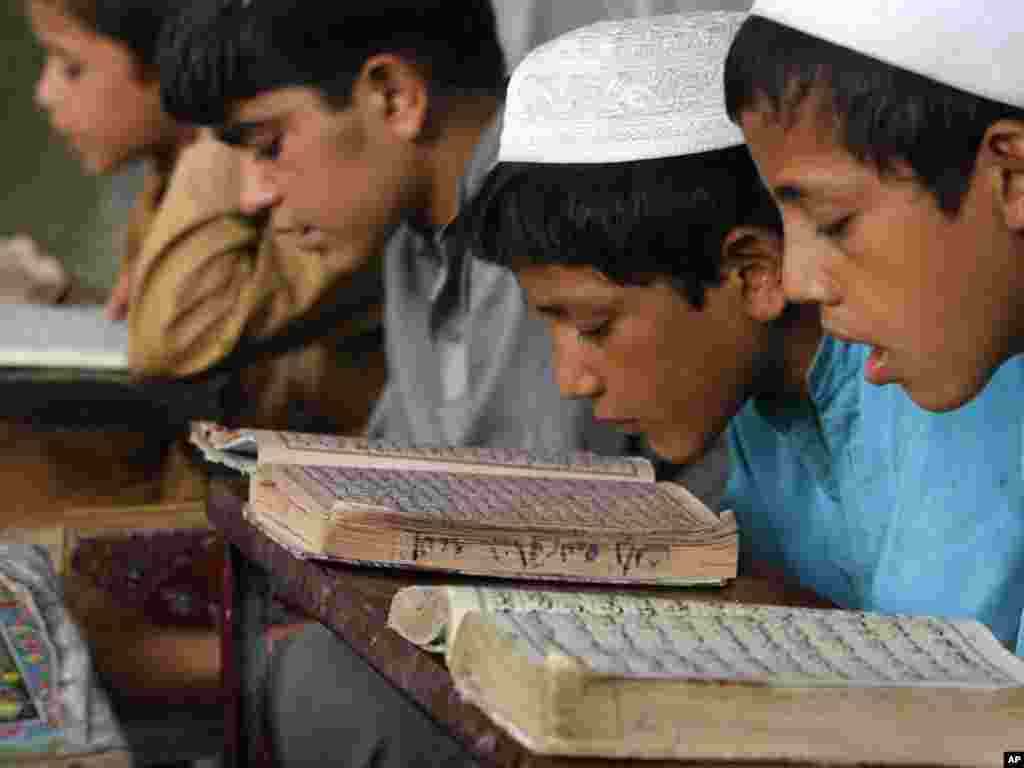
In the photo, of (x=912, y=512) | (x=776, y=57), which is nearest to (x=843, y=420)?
(x=912, y=512)

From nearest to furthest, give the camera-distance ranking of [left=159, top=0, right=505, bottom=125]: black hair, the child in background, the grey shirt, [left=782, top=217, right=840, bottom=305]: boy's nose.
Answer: [left=782, top=217, right=840, bottom=305]: boy's nose → the grey shirt → [left=159, top=0, right=505, bottom=125]: black hair → the child in background

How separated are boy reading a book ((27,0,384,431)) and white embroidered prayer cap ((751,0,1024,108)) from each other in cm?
209

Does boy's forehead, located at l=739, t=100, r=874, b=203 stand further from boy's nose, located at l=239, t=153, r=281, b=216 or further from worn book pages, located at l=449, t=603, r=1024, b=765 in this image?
boy's nose, located at l=239, t=153, r=281, b=216

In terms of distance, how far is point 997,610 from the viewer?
157 centimetres

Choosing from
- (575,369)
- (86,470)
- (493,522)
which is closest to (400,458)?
(575,369)

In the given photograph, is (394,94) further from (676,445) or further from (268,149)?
(676,445)

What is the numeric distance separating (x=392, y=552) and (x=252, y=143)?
1953mm

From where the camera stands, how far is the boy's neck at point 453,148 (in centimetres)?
314

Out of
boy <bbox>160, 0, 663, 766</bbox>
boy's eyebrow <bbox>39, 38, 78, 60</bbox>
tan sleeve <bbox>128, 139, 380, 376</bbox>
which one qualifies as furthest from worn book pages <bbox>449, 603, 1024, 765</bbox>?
boy's eyebrow <bbox>39, 38, 78, 60</bbox>

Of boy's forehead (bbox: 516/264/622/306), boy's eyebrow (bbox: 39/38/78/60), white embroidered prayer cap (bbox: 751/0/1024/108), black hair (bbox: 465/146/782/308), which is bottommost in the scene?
boy's forehead (bbox: 516/264/622/306)

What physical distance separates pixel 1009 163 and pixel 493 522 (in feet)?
1.79

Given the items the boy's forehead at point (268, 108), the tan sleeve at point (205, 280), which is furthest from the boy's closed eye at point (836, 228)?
the tan sleeve at point (205, 280)

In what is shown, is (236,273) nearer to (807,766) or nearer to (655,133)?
(655,133)

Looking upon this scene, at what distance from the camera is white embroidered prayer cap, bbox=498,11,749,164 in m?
1.91
